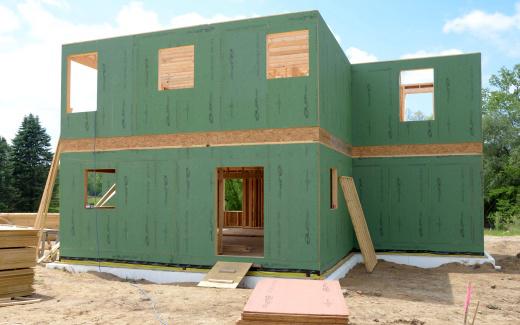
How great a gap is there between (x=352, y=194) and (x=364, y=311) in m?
5.37

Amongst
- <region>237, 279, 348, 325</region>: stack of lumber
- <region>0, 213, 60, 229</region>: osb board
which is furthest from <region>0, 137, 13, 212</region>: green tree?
<region>237, 279, 348, 325</region>: stack of lumber

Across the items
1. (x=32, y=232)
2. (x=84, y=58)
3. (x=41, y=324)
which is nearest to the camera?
(x=41, y=324)

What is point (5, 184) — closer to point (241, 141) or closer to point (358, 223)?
point (241, 141)

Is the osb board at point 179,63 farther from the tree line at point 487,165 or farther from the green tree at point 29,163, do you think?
the green tree at point 29,163

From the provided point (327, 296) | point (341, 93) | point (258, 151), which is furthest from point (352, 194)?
point (327, 296)

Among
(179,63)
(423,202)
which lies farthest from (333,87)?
(423,202)

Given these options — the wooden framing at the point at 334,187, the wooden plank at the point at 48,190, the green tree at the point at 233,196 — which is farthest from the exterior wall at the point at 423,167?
the green tree at the point at 233,196

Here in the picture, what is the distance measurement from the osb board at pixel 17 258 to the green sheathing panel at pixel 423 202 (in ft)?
31.4

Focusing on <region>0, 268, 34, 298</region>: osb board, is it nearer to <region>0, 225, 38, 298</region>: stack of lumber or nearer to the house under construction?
<region>0, 225, 38, 298</region>: stack of lumber

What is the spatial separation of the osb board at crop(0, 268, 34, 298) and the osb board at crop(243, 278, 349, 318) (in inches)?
211

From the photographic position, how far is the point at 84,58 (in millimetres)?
12875

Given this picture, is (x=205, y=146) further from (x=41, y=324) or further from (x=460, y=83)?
(x=460, y=83)

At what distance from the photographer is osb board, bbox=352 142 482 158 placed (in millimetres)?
14039

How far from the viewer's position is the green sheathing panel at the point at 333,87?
1061 cm
